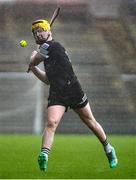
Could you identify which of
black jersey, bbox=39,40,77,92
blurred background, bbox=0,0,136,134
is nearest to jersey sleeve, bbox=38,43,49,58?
black jersey, bbox=39,40,77,92

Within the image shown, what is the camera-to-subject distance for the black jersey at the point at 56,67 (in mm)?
5559

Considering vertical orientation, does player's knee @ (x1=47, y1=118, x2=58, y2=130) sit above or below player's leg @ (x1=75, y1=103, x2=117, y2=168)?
above

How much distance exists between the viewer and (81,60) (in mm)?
12859

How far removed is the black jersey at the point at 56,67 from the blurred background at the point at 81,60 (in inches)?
238

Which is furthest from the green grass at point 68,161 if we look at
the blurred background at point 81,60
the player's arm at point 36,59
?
the blurred background at point 81,60

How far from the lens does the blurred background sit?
39.6 feet

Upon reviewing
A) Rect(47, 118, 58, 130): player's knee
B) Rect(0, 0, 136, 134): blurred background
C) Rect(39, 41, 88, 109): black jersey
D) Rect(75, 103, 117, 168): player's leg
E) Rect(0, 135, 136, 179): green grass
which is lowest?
Rect(0, 0, 136, 134): blurred background

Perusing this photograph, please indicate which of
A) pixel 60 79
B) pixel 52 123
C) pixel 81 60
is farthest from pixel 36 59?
pixel 81 60

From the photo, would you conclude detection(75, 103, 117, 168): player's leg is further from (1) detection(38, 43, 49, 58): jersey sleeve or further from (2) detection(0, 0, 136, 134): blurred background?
(2) detection(0, 0, 136, 134): blurred background

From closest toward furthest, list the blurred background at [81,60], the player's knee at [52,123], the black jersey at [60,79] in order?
1. the player's knee at [52,123]
2. the black jersey at [60,79]
3. the blurred background at [81,60]

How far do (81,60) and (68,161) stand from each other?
612 centimetres

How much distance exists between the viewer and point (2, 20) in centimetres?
1248

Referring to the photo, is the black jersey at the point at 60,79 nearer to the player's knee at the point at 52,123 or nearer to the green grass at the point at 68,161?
the player's knee at the point at 52,123

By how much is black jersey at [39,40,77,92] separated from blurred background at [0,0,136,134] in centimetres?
606
